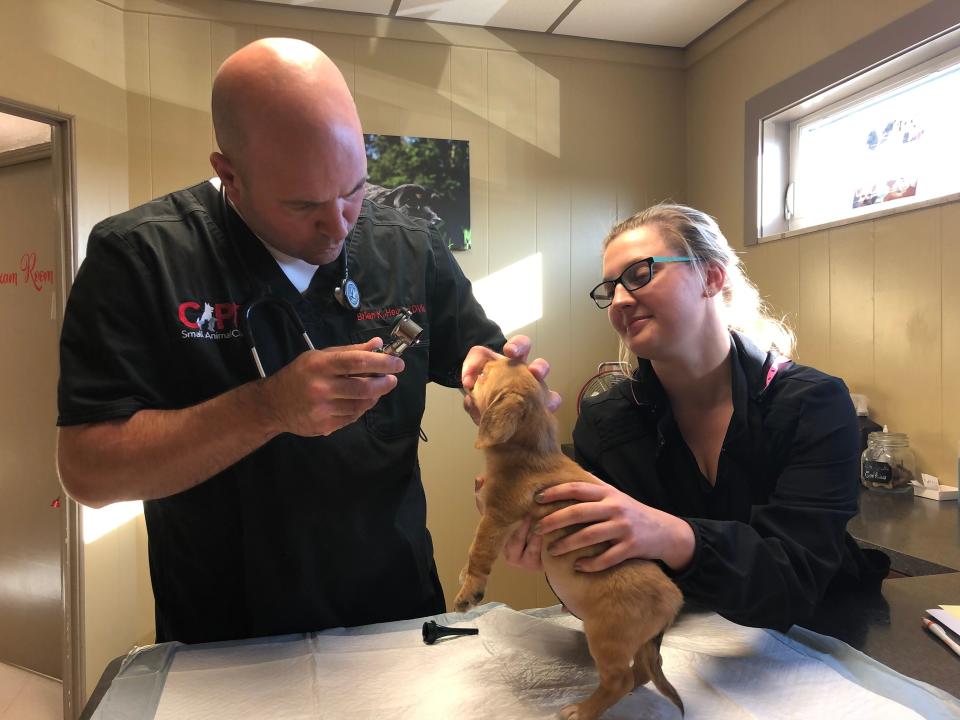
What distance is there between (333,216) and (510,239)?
2.52 m

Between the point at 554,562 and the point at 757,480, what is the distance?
61cm

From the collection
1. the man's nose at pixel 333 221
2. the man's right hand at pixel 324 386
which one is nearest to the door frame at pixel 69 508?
the man's nose at pixel 333 221

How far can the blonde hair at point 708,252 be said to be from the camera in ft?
5.32

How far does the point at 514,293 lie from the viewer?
3.77 m

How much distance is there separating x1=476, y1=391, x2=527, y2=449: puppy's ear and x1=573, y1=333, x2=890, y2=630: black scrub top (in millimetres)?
384

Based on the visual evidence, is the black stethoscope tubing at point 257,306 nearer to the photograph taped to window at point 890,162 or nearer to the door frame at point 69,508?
the door frame at point 69,508

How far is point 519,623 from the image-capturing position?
4.85ft

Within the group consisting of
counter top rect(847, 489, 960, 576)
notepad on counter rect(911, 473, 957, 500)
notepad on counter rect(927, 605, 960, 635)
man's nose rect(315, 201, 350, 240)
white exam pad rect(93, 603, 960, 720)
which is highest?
man's nose rect(315, 201, 350, 240)

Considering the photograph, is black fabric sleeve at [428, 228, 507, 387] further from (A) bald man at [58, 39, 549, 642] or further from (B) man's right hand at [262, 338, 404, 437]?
(B) man's right hand at [262, 338, 404, 437]

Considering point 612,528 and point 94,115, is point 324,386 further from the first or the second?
point 94,115

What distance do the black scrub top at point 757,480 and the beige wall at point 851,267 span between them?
1192 millimetres

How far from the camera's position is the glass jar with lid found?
2.51m

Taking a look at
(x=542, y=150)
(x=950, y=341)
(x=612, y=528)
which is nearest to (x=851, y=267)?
(x=950, y=341)

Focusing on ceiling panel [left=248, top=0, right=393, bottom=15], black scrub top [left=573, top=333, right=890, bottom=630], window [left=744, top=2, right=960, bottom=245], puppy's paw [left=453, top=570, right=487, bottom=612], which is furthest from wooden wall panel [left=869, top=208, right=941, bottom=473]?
ceiling panel [left=248, top=0, right=393, bottom=15]
